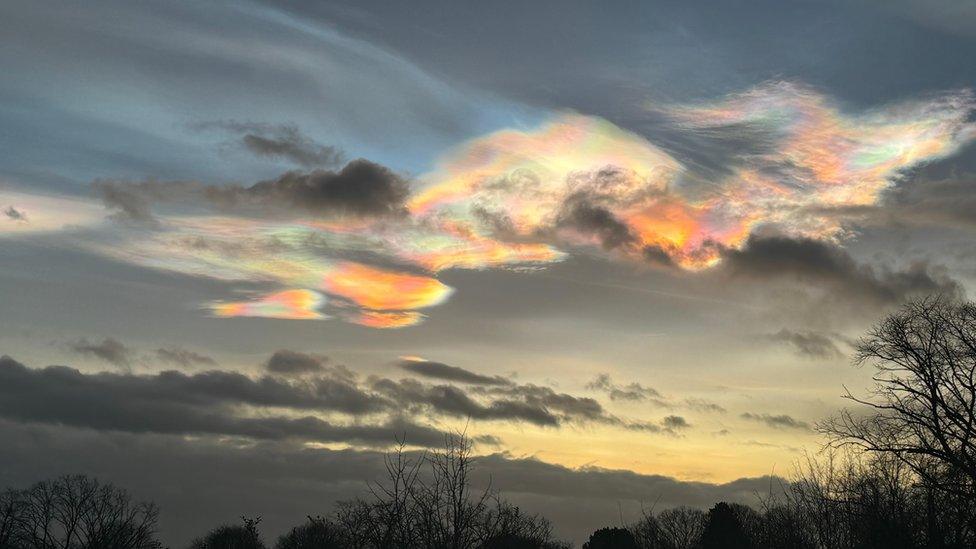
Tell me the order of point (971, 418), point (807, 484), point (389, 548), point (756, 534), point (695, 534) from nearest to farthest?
1. point (389, 548)
2. point (971, 418)
3. point (807, 484)
4. point (756, 534)
5. point (695, 534)

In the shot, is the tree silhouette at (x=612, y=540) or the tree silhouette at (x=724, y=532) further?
the tree silhouette at (x=612, y=540)

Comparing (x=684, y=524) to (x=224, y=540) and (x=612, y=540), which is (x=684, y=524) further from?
(x=224, y=540)

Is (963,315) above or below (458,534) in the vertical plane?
above

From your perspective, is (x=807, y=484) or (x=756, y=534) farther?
(x=756, y=534)

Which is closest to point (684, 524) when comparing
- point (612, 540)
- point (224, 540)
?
point (612, 540)

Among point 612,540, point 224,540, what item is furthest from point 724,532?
point 224,540

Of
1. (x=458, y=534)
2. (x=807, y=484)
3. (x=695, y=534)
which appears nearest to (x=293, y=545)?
(x=695, y=534)

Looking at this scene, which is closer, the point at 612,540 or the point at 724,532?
the point at 724,532

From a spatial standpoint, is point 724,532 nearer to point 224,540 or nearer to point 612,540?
point 612,540

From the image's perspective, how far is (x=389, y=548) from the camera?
3070 cm

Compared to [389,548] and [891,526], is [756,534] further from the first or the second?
[389,548]

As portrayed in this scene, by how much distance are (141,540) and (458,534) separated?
369 ft

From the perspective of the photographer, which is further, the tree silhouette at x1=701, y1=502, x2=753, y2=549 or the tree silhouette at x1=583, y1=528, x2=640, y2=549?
the tree silhouette at x1=583, y1=528, x2=640, y2=549

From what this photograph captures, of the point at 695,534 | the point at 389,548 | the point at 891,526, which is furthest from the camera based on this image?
the point at 695,534
